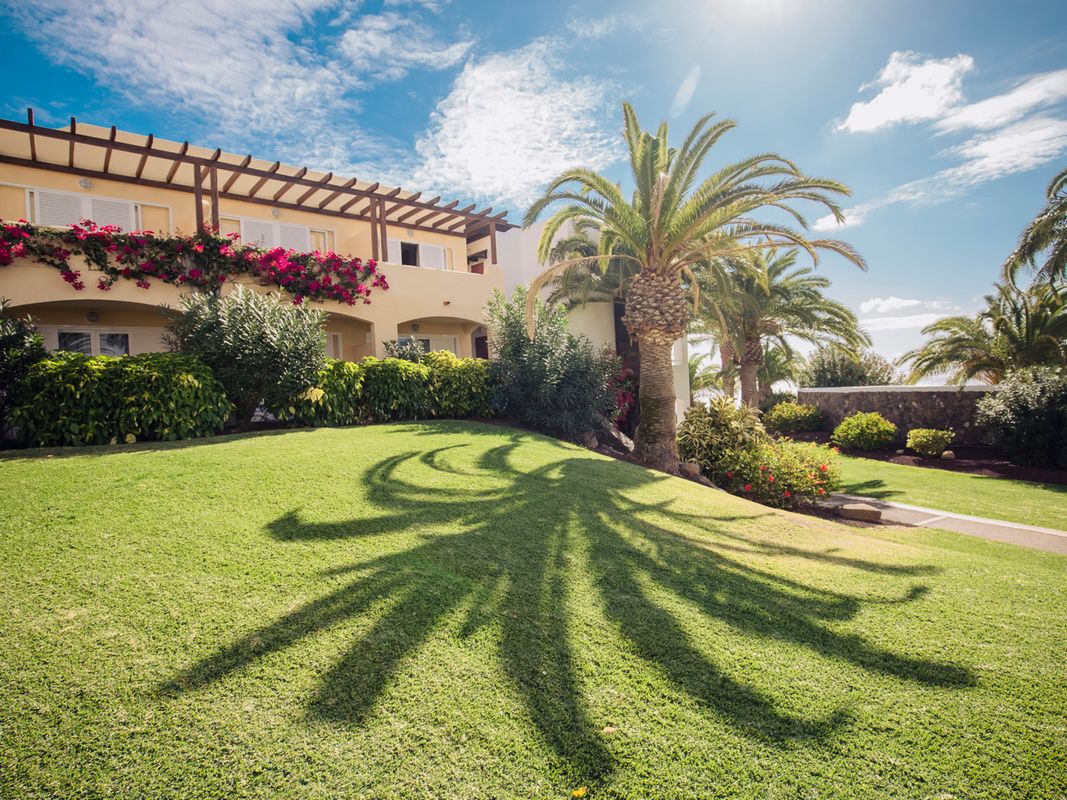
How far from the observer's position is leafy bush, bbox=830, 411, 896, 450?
1941cm

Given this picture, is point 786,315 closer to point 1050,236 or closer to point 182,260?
point 1050,236

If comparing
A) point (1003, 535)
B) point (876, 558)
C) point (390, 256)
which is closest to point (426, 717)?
point (876, 558)

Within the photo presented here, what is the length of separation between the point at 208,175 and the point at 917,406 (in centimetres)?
2559

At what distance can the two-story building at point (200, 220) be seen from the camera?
1287 cm

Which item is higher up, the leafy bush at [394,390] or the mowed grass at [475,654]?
the leafy bush at [394,390]

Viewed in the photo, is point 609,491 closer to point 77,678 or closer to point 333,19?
point 77,678

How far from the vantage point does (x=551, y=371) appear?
12.7m

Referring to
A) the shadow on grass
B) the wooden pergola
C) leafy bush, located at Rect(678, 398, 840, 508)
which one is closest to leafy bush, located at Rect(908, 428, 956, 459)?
leafy bush, located at Rect(678, 398, 840, 508)

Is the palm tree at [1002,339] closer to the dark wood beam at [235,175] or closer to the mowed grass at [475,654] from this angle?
the mowed grass at [475,654]

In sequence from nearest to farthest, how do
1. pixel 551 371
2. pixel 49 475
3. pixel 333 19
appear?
1. pixel 49 475
2. pixel 333 19
3. pixel 551 371

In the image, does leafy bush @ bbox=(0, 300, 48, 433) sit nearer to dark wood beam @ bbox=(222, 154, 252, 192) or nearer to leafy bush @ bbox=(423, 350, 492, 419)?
leafy bush @ bbox=(423, 350, 492, 419)

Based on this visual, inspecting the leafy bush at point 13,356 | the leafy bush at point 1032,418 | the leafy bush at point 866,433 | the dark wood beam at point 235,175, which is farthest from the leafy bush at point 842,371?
the leafy bush at point 13,356

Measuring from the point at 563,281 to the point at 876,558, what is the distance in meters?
14.2

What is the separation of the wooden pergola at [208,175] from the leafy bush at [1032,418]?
16.8 m
